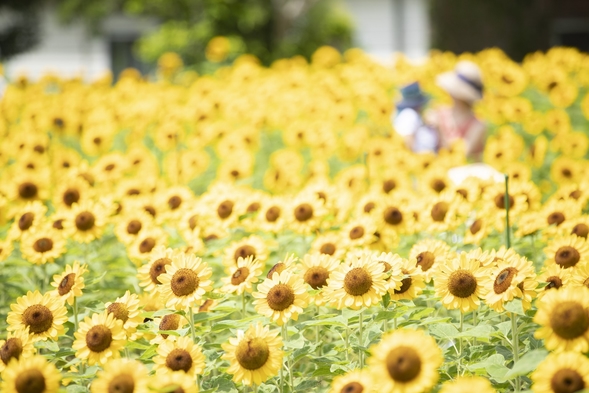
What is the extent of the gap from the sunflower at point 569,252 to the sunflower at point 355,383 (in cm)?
86

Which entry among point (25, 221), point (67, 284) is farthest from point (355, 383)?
point (25, 221)

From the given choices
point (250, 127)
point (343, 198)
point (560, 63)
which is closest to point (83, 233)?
point (343, 198)

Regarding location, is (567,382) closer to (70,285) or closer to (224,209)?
(70,285)

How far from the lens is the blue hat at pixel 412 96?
5.66 m

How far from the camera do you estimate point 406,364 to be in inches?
68.2

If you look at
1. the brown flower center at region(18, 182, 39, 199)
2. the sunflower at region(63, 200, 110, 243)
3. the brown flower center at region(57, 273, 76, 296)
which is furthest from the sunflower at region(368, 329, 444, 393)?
the brown flower center at region(18, 182, 39, 199)

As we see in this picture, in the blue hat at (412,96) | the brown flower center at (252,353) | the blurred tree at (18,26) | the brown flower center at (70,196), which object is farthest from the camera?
the blurred tree at (18,26)

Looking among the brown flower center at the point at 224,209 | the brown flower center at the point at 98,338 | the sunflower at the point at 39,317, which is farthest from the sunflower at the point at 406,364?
the brown flower center at the point at 224,209

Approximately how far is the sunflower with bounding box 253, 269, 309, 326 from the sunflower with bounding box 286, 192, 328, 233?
918 millimetres

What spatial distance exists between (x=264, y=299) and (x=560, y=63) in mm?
6659

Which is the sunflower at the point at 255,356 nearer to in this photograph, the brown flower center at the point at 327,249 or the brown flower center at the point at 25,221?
the brown flower center at the point at 327,249

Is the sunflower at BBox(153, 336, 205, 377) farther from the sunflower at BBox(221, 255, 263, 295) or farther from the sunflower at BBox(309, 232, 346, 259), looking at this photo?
the sunflower at BBox(309, 232, 346, 259)

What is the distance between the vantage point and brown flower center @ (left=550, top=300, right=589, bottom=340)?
177 centimetres

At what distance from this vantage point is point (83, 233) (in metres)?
3.30
